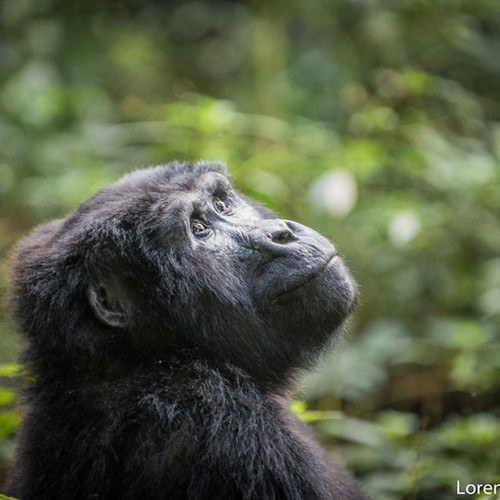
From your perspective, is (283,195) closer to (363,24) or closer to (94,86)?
(363,24)

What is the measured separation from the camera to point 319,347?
2742 mm

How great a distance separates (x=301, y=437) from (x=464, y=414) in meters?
2.73

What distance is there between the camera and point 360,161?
4453mm

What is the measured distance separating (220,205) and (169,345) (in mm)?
830

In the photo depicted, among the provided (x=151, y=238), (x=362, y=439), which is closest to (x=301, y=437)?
(x=151, y=238)

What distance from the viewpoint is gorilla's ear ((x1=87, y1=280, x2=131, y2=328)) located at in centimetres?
241

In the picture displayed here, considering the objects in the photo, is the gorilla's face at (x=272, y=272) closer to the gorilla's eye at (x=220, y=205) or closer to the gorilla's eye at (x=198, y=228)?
the gorilla's eye at (x=198, y=228)

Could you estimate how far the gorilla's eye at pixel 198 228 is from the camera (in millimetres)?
2781

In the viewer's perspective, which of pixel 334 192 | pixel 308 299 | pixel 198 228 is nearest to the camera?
pixel 308 299

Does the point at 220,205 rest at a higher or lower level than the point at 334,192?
higher

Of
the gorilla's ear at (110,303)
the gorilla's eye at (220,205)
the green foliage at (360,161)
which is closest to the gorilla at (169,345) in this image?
the gorilla's ear at (110,303)

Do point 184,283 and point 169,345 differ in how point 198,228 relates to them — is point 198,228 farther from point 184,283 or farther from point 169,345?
point 169,345

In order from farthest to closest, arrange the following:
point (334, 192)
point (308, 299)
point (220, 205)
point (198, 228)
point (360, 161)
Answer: point (360, 161)
point (334, 192)
point (220, 205)
point (198, 228)
point (308, 299)

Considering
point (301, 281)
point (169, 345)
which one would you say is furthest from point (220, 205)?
point (169, 345)
